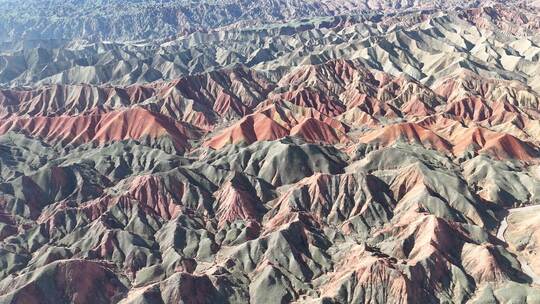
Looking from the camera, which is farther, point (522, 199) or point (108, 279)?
point (522, 199)

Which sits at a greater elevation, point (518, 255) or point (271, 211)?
point (271, 211)

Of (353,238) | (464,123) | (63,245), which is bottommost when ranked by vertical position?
(464,123)

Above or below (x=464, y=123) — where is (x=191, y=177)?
above

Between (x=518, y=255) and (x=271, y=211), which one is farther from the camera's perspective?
(x=271, y=211)

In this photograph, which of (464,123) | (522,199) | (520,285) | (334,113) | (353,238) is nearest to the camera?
(520,285)

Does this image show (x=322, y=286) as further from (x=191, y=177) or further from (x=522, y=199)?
(x=522, y=199)

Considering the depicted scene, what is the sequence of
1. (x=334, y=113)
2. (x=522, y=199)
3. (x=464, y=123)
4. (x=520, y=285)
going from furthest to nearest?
(x=334, y=113), (x=464, y=123), (x=522, y=199), (x=520, y=285)

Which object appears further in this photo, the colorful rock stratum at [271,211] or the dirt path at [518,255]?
the dirt path at [518,255]

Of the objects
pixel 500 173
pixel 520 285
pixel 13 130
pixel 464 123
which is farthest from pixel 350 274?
pixel 13 130

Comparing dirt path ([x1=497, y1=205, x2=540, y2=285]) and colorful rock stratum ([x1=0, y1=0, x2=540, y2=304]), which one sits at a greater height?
colorful rock stratum ([x1=0, y1=0, x2=540, y2=304])

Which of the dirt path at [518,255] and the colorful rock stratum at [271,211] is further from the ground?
the colorful rock stratum at [271,211]

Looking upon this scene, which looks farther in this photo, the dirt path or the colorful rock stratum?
the dirt path
